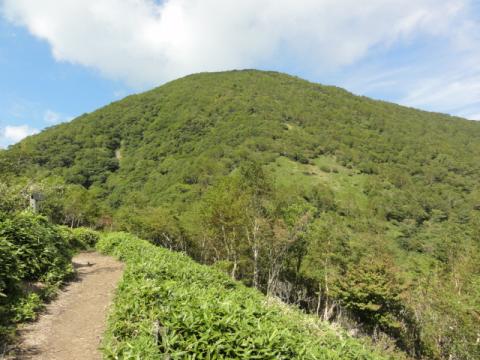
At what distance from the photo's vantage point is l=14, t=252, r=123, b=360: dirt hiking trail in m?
6.02

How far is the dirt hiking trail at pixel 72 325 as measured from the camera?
602 centimetres

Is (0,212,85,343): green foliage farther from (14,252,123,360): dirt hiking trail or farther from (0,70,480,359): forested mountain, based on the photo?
(0,70,480,359): forested mountain

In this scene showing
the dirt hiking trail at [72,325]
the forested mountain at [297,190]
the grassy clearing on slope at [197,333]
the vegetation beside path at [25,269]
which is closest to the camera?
the grassy clearing on slope at [197,333]

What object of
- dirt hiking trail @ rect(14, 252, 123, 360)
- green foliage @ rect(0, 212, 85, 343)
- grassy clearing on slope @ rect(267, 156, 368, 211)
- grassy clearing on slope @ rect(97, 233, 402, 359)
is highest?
grassy clearing on slope @ rect(267, 156, 368, 211)

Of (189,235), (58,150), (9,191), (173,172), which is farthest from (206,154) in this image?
(9,191)

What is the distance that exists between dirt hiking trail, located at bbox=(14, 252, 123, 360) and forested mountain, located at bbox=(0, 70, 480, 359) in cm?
879

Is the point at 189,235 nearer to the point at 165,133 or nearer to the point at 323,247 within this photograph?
the point at 323,247

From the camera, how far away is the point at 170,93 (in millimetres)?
142125

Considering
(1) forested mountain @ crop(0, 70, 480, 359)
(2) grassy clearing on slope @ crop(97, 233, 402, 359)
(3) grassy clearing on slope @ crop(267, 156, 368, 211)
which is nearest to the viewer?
(2) grassy clearing on slope @ crop(97, 233, 402, 359)

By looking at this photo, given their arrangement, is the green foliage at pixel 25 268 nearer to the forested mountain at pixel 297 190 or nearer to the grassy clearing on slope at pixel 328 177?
the forested mountain at pixel 297 190

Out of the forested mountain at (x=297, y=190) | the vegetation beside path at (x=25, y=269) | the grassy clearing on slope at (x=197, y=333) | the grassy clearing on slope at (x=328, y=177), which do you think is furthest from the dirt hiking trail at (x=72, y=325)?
the grassy clearing on slope at (x=328, y=177)

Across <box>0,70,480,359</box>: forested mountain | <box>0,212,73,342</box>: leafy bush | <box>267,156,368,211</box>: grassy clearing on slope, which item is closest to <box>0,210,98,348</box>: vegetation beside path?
<box>0,212,73,342</box>: leafy bush

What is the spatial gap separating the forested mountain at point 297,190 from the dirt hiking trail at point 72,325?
346 inches

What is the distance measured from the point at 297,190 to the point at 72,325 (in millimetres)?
76362
